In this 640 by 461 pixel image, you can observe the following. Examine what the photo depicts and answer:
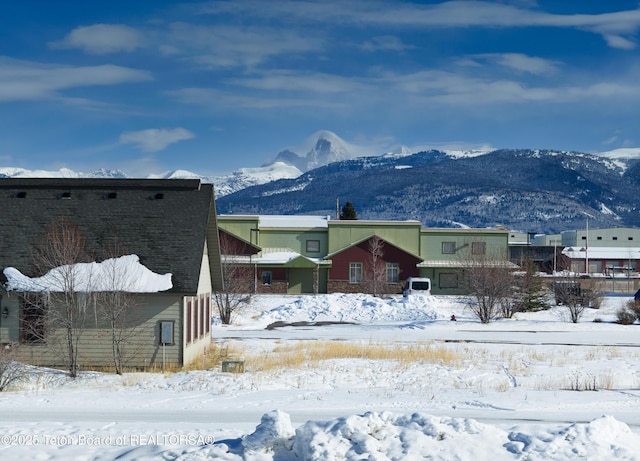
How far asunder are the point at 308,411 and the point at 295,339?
18293mm

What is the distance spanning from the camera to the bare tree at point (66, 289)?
24.4 metres

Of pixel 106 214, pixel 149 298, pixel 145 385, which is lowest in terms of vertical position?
pixel 145 385

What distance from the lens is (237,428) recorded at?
51.1ft

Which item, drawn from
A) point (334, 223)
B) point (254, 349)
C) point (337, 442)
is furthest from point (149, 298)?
point (334, 223)

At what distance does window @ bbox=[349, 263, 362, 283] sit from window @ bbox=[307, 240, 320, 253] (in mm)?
4232

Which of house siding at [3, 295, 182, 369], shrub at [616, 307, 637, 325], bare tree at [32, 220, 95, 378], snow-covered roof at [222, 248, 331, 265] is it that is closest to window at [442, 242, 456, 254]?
snow-covered roof at [222, 248, 331, 265]

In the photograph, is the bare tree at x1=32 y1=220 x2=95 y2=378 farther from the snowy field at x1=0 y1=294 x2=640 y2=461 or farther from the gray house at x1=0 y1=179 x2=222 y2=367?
the snowy field at x1=0 y1=294 x2=640 y2=461

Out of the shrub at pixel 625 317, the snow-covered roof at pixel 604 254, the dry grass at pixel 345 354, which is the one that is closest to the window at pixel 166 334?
the dry grass at pixel 345 354

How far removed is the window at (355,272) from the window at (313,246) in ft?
13.9

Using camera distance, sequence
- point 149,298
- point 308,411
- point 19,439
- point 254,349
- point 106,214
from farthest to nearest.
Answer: point 254,349, point 106,214, point 149,298, point 308,411, point 19,439

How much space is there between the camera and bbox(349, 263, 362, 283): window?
7019 centimetres

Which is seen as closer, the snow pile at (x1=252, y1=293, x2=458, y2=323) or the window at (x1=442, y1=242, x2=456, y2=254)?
the snow pile at (x1=252, y1=293, x2=458, y2=323)

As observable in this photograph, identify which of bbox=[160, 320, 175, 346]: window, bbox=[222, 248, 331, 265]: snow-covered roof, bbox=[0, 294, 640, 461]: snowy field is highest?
bbox=[222, 248, 331, 265]: snow-covered roof

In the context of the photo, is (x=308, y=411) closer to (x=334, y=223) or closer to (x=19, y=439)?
(x=19, y=439)
